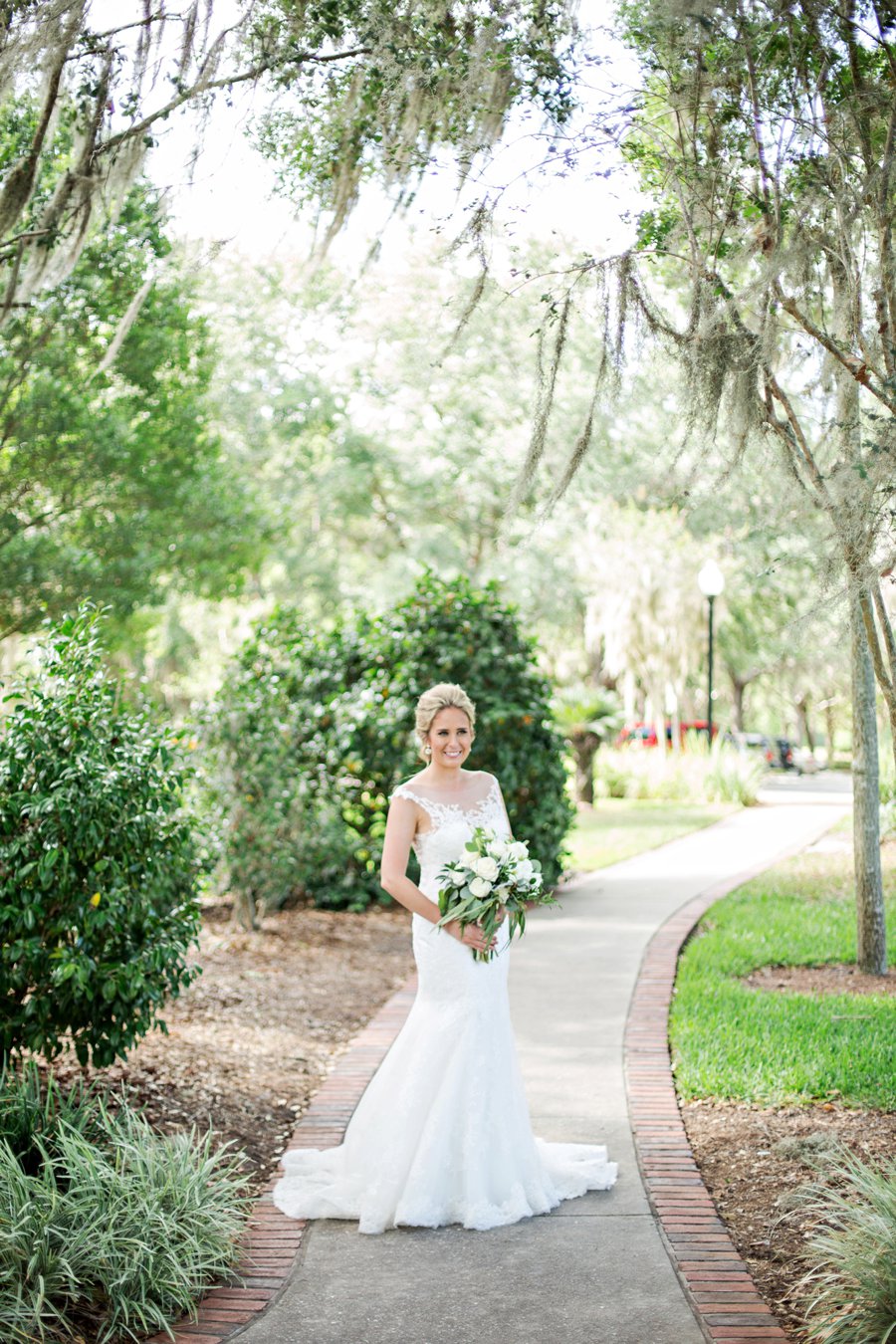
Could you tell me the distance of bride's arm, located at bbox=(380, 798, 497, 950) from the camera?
187 inches

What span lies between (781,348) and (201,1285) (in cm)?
520

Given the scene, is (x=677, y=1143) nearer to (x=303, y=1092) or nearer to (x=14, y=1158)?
(x=303, y=1092)

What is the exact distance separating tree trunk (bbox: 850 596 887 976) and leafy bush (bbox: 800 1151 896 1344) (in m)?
3.72

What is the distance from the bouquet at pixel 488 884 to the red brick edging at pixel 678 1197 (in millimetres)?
1086

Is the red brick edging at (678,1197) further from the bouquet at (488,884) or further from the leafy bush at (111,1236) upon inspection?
the leafy bush at (111,1236)

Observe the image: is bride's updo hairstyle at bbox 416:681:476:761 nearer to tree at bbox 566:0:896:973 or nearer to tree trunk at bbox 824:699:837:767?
tree at bbox 566:0:896:973

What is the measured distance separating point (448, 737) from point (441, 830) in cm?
36

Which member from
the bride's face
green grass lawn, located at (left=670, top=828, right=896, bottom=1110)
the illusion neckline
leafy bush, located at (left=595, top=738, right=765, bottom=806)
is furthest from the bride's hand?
leafy bush, located at (left=595, top=738, right=765, bottom=806)

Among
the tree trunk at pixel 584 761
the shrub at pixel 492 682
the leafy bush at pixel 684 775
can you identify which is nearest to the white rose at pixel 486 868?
the shrub at pixel 492 682

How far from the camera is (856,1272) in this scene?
3.48 m

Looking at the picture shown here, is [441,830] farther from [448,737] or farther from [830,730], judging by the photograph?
[830,730]

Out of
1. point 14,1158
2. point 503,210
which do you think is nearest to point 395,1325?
point 14,1158

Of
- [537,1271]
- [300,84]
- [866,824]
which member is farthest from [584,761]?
[537,1271]

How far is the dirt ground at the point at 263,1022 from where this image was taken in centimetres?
558
